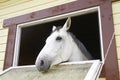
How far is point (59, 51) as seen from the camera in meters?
2.22

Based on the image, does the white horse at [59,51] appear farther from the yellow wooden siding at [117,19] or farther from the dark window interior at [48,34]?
the dark window interior at [48,34]

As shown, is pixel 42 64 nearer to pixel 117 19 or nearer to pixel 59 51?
pixel 59 51

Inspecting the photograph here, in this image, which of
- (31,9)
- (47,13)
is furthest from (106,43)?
(31,9)

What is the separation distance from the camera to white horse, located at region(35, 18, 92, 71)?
1985 mm

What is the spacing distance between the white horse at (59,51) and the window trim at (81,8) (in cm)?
27

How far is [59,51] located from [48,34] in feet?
6.30

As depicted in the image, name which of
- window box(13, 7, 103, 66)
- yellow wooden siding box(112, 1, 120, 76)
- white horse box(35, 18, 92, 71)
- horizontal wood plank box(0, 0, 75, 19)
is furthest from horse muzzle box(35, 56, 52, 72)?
window box(13, 7, 103, 66)

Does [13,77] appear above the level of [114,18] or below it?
below

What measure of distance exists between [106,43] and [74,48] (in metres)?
0.48

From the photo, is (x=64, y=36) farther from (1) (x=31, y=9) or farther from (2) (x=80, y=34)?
(2) (x=80, y=34)

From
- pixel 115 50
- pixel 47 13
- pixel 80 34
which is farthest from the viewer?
pixel 80 34

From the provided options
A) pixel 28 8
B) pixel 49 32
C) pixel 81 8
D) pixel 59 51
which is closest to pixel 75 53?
pixel 59 51

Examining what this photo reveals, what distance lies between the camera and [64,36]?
237 centimetres

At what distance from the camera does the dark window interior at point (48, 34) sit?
371cm
